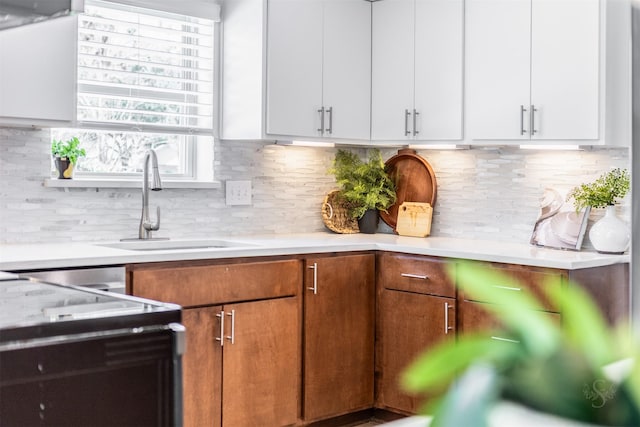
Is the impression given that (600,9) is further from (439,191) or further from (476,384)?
(476,384)

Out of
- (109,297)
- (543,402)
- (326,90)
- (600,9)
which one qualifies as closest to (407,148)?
(326,90)

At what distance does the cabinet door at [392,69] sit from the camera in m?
4.06

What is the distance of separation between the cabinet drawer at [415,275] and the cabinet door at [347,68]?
759 mm

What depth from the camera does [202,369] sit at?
3178mm

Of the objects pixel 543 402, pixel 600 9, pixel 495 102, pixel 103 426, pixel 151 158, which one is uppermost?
pixel 600 9

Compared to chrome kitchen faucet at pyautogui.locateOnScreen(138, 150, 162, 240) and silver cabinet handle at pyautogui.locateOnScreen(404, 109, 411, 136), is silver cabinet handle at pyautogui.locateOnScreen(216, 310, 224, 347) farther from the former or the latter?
silver cabinet handle at pyautogui.locateOnScreen(404, 109, 411, 136)

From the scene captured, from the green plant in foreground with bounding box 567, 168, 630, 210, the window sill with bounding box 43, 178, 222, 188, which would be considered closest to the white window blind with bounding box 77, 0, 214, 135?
the window sill with bounding box 43, 178, 222, 188

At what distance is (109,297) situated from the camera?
164cm

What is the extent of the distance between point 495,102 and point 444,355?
11.6ft

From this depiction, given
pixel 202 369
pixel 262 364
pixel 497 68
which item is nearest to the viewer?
pixel 202 369

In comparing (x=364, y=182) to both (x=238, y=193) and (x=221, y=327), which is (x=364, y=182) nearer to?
(x=238, y=193)

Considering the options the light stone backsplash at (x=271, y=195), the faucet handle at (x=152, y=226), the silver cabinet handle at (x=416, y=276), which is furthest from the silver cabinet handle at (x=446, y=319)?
the faucet handle at (x=152, y=226)

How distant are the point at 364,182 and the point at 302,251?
94 centimetres

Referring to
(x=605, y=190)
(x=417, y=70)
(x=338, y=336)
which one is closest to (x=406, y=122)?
(x=417, y=70)
